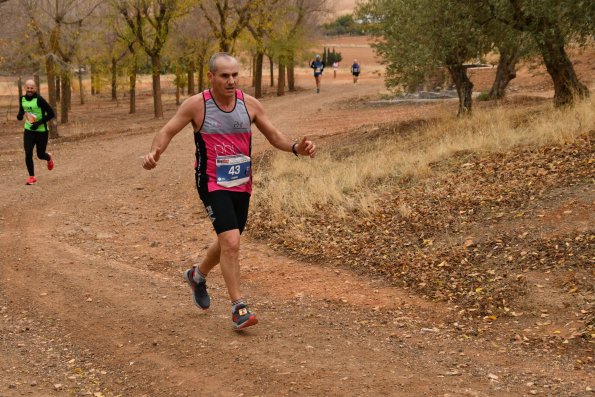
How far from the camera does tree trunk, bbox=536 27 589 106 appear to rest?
13.4 meters

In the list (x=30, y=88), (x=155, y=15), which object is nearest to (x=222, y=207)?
(x=30, y=88)

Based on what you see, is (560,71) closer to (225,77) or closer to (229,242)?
(225,77)

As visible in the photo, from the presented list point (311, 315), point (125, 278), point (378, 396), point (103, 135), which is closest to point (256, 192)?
point (125, 278)

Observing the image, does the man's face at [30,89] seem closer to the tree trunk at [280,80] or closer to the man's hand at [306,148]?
the man's hand at [306,148]

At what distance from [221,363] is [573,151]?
6379mm

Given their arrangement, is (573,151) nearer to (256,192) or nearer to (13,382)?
(256,192)

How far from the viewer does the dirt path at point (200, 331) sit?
4625mm

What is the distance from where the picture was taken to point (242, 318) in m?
5.44

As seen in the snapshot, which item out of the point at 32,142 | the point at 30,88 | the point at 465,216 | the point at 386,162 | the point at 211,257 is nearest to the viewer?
the point at 211,257

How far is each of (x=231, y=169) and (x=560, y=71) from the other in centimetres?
1054

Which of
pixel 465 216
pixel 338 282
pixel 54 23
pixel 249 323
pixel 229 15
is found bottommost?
pixel 338 282

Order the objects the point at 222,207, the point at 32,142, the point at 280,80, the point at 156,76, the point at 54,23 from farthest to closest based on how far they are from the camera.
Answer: the point at 280,80
the point at 156,76
the point at 54,23
the point at 32,142
the point at 222,207

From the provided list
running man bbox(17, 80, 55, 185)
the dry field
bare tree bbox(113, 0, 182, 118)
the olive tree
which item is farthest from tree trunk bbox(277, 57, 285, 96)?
the dry field

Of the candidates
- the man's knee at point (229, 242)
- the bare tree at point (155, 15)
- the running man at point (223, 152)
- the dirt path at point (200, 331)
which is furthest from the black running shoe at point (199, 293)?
the bare tree at point (155, 15)
